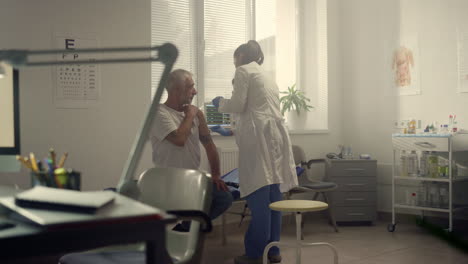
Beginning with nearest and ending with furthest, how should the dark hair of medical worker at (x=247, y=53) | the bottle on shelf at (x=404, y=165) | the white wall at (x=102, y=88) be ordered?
the white wall at (x=102, y=88)
the dark hair of medical worker at (x=247, y=53)
the bottle on shelf at (x=404, y=165)

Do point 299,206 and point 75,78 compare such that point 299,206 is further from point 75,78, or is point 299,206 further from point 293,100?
point 293,100

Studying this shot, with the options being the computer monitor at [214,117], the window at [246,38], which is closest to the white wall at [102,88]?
the window at [246,38]

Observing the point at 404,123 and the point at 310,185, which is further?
the point at 404,123

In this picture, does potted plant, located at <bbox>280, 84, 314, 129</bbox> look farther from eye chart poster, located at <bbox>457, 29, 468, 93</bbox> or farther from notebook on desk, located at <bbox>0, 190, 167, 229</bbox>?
notebook on desk, located at <bbox>0, 190, 167, 229</bbox>

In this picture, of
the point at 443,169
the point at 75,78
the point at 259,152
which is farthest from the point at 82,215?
the point at 443,169

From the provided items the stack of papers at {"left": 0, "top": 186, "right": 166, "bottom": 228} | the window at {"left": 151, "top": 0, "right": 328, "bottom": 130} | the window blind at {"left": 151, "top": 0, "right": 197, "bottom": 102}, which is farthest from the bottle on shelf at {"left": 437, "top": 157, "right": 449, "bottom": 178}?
the stack of papers at {"left": 0, "top": 186, "right": 166, "bottom": 228}

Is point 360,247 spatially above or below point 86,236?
below

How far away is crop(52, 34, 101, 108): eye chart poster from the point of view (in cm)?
352

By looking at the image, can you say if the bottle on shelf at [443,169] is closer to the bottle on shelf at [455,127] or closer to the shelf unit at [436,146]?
the shelf unit at [436,146]

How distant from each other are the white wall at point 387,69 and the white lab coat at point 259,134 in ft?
7.85

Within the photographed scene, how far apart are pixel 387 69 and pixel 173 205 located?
4.42m

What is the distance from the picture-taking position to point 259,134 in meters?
3.53

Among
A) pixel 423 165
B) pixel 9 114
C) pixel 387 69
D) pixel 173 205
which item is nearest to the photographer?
pixel 9 114

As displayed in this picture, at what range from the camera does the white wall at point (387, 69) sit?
16.9 feet
